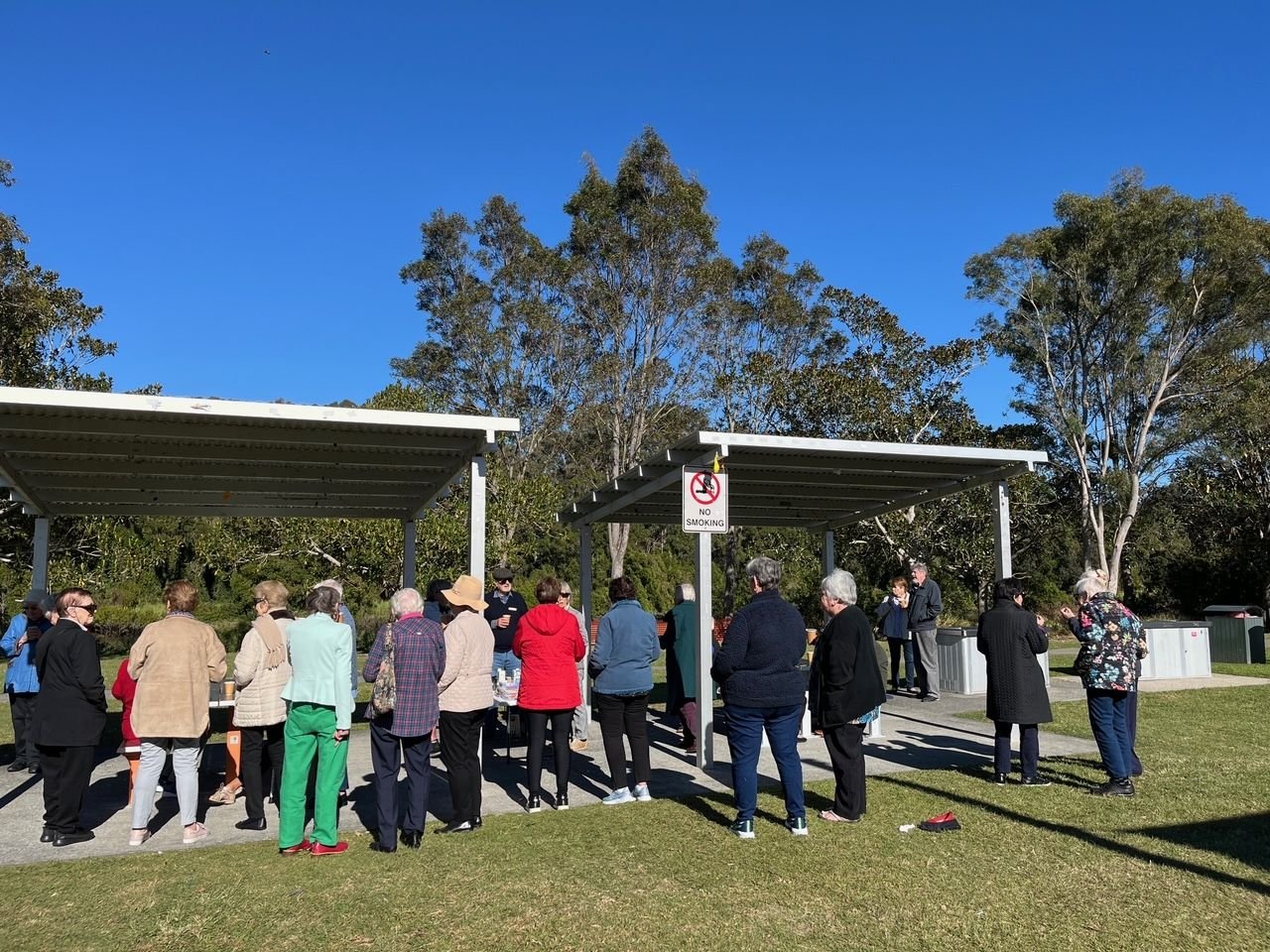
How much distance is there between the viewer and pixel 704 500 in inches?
309

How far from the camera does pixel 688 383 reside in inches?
1250

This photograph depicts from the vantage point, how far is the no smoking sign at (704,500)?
7750 millimetres

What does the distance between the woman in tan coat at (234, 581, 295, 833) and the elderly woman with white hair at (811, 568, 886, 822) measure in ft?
11.8

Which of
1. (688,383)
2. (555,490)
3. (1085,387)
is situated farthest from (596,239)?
(1085,387)

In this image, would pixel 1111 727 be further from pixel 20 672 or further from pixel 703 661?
pixel 20 672

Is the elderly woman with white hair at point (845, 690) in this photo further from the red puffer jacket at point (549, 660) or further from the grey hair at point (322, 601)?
the grey hair at point (322, 601)

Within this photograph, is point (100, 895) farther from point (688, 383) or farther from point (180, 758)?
point (688, 383)

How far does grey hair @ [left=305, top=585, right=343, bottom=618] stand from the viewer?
18.5ft

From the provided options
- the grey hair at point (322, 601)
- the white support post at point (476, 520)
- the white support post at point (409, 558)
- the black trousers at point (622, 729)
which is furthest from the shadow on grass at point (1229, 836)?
the white support post at point (409, 558)

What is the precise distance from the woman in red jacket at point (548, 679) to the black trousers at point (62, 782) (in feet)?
9.24

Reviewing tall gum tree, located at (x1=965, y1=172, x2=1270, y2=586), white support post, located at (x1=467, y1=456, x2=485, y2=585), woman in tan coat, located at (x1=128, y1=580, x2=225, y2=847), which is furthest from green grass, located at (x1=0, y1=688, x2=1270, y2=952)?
tall gum tree, located at (x1=965, y1=172, x2=1270, y2=586)

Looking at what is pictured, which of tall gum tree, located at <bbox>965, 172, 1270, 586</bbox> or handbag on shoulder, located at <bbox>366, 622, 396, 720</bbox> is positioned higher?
tall gum tree, located at <bbox>965, 172, 1270, 586</bbox>

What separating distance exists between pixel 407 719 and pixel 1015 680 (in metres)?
4.45

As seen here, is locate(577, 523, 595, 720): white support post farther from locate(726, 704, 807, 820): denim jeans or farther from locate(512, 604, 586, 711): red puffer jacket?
locate(726, 704, 807, 820): denim jeans
